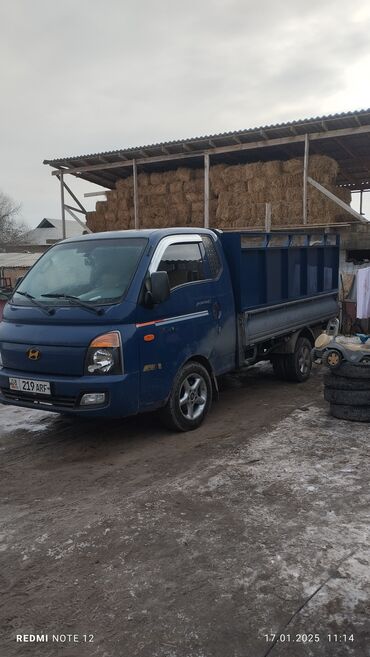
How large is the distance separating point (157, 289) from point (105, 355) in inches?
30.6

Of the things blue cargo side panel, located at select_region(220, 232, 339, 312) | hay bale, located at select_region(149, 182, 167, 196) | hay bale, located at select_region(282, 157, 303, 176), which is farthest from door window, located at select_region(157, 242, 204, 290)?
hay bale, located at select_region(149, 182, 167, 196)

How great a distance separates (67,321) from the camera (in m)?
4.76

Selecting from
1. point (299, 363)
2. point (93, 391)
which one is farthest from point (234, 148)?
point (93, 391)

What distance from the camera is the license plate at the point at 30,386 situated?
15.4 ft

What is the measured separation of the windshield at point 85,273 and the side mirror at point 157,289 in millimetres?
241

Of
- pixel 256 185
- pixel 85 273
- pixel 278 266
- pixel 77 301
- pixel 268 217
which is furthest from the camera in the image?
pixel 256 185

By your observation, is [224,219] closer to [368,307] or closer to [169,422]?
[368,307]

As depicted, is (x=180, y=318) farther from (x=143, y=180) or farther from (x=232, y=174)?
(x=143, y=180)

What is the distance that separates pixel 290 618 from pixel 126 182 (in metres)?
15.4

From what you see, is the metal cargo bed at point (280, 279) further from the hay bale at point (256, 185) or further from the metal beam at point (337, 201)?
the hay bale at point (256, 185)

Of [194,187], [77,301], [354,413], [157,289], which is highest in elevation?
[194,187]

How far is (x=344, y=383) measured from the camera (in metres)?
5.60

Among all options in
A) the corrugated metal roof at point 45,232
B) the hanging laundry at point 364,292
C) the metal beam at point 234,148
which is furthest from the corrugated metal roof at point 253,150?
the corrugated metal roof at point 45,232

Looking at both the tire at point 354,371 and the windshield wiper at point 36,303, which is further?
the tire at point 354,371
